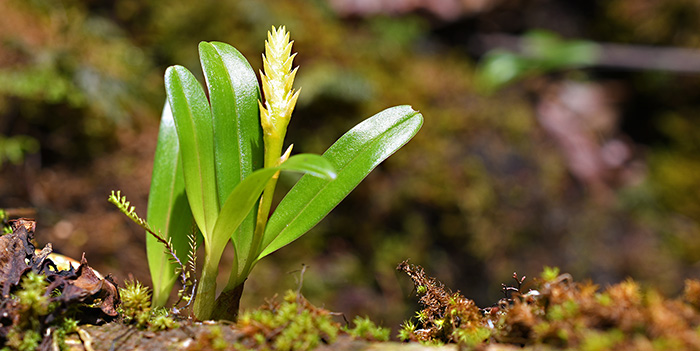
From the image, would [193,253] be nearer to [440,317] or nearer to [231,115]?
[231,115]

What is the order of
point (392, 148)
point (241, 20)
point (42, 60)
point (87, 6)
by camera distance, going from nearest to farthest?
point (392, 148) → point (42, 60) → point (87, 6) → point (241, 20)

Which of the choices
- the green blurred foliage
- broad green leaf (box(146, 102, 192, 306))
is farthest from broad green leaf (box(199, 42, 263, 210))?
the green blurred foliage

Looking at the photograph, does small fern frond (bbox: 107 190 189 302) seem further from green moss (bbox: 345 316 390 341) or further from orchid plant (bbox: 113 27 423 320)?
green moss (bbox: 345 316 390 341)

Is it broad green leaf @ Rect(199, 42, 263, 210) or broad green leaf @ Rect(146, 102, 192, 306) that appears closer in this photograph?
broad green leaf @ Rect(199, 42, 263, 210)

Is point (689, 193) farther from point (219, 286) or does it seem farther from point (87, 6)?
point (87, 6)

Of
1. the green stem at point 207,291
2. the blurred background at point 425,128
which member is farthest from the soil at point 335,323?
the blurred background at point 425,128

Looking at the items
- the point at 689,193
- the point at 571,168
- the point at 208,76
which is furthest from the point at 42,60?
the point at 689,193

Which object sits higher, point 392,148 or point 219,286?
point 392,148
